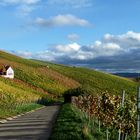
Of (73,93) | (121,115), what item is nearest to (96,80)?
(73,93)

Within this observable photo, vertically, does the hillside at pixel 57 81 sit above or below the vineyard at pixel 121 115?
below

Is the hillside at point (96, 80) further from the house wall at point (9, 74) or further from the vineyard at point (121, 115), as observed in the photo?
the vineyard at point (121, 115)

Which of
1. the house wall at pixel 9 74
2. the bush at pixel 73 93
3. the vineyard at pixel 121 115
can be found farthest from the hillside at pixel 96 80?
the vineyard at pixel 121 115

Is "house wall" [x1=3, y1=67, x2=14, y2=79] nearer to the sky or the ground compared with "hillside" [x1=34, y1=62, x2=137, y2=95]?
nearer to the sky

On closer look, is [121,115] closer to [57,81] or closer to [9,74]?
[9,74]

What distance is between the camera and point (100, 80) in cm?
13712

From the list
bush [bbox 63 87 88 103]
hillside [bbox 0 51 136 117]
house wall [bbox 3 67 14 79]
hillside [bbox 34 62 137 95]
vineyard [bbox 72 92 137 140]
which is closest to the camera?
vineyard [bbox 72 92 137 140]

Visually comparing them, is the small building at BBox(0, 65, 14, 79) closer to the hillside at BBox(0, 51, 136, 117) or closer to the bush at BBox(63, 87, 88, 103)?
the hillside at BBox(0, 51, 136, 117)

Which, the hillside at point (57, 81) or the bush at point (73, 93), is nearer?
the bush at point (73, 93)

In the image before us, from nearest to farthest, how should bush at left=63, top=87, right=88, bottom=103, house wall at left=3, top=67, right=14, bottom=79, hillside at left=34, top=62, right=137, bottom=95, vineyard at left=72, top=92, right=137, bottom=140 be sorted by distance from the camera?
vineyard at left=72, top=92, right=137, bottom=140 → bush at left=63, top=87, right=88, bottom=103 → house wall at left=3, top=67, right=14, bottom=79 → hillside at left=34, top=62, right=137, bottom=95

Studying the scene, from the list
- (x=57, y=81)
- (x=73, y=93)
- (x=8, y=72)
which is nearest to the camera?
(x=73, y=93)

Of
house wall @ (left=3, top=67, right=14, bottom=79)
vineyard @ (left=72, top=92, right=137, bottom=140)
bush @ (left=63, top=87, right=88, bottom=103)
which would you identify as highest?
vineyard @ (left=72, top=92, right=137, bottom=140)

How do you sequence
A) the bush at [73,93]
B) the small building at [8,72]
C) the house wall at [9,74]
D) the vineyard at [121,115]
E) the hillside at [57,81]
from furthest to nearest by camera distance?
the small building at [8,72] → the house wall at [9,74] → the hillside at [57,81] → the bush at [73,93] → the vineyard at [121,115]

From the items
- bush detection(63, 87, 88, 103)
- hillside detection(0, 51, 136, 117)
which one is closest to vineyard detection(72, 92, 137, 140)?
bush detection(63, 87, 88, 103)
